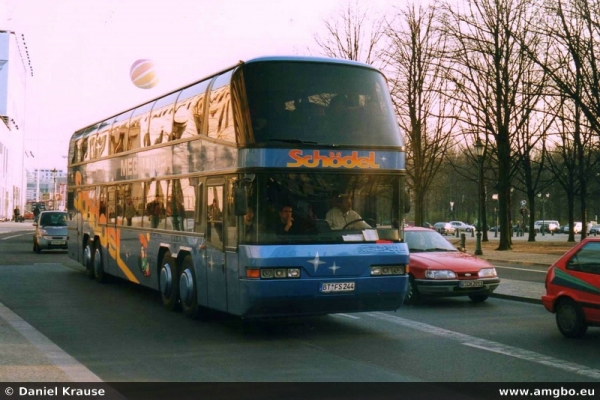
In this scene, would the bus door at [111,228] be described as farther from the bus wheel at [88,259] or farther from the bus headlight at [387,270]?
the bus headlight at [387,270]

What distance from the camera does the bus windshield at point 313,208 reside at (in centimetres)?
1065

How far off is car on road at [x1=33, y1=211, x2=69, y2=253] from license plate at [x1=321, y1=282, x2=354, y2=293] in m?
24.5

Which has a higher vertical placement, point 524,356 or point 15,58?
point 15,58

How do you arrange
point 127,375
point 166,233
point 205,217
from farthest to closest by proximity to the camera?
point 166,233 < point 205,217 < point 127,375

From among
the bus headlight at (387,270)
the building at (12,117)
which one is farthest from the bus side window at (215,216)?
the building at (12,117)

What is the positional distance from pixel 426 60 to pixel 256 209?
29.1 meters

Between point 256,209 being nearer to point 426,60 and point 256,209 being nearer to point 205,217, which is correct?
point 205,217

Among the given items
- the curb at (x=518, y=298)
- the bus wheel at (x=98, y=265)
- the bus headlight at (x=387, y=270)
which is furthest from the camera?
the bus wheel at (x=98, y=265)

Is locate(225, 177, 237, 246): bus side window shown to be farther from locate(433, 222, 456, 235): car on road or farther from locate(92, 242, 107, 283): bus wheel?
locate(433, 222, 456, 235): car on road

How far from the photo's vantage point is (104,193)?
1875cm

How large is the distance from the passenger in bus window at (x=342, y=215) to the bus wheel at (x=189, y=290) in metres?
2.77

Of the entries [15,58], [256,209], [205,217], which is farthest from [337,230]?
[15,58]

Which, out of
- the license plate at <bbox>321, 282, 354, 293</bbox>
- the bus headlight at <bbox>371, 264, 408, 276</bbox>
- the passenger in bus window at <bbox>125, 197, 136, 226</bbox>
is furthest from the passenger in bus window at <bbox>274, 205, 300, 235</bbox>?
the passenger in bus window at <bbox>125, 197, 136, 226</bbox>

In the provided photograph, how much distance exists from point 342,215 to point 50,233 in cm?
2448
